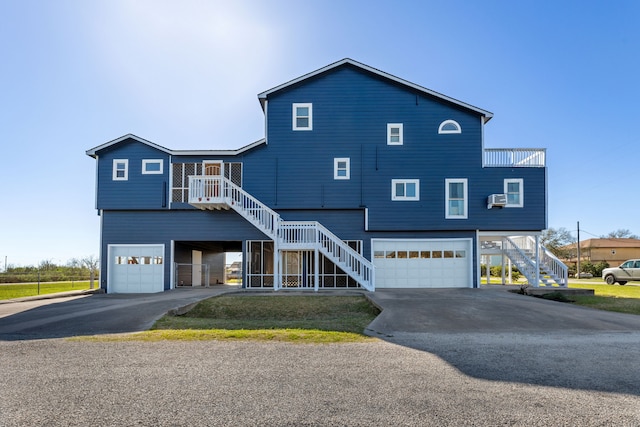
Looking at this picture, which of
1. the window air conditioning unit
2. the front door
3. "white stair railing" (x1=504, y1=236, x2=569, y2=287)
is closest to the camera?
the window air conditioning unit

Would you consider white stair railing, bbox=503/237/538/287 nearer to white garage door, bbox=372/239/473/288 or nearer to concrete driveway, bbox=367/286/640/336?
white garage door, bbox=372/239/473/288

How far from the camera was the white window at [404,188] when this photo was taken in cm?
1978

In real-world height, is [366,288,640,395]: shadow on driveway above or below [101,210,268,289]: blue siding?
below

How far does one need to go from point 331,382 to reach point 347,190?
586 inches

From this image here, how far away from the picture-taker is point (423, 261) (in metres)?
20.0

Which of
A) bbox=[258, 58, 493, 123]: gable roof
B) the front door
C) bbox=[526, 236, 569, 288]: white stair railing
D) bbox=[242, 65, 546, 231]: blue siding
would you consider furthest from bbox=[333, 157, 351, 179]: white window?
bbox=[526, 236, 569, 288]: white stair railing

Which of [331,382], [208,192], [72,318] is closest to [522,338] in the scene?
[331,382]

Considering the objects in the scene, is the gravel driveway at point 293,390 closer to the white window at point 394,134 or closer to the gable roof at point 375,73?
the white window at point 394,134

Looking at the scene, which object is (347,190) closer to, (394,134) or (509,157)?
(394,134)

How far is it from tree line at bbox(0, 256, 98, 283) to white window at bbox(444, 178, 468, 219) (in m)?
24.4

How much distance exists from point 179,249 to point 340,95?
447 inches

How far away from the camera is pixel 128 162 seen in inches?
785

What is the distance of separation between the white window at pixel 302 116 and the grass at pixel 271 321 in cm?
864

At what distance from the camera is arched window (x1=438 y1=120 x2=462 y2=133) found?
1994 cm
